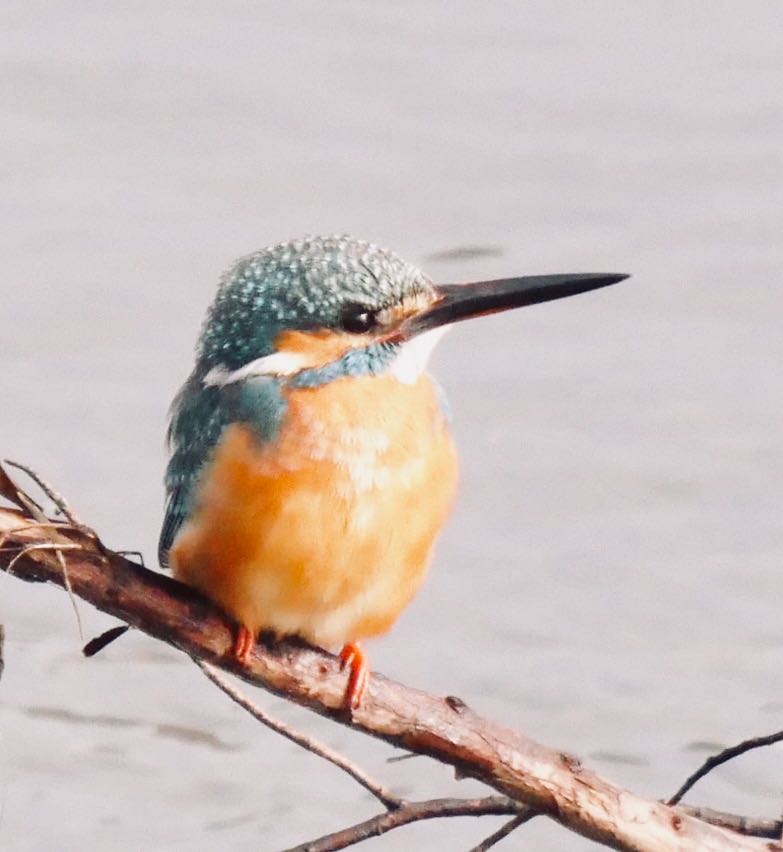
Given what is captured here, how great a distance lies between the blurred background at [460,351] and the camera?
6055mm

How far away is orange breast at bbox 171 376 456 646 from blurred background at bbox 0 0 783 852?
1775 millimetres

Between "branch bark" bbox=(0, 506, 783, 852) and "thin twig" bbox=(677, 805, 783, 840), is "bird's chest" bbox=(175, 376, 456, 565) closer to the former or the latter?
"branch bark" bbox=(0, 506, 783, 852)

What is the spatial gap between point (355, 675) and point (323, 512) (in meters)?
0.33

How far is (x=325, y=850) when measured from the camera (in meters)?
4.03

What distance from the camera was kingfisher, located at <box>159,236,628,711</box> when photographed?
407cm

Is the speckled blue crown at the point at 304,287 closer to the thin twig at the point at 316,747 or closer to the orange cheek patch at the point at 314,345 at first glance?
the orange cheek patch at the point at 314,345

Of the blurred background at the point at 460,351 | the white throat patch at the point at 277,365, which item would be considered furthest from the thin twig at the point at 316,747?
the blurred background at the point at 460,351

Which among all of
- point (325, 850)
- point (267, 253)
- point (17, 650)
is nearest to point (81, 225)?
point (17, 650)

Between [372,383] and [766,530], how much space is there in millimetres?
2834

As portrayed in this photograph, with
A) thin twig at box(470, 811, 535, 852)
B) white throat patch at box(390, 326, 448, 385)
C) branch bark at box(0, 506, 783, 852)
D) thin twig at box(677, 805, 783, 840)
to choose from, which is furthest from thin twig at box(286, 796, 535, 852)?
white throat patch at box(390, 326, 448, 385)

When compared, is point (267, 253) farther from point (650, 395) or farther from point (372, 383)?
point (650, 395)

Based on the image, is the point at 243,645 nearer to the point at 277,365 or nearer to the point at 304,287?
the point at 277,365

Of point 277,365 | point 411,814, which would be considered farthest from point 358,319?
point 411,814

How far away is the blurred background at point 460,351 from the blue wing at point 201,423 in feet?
5.44
